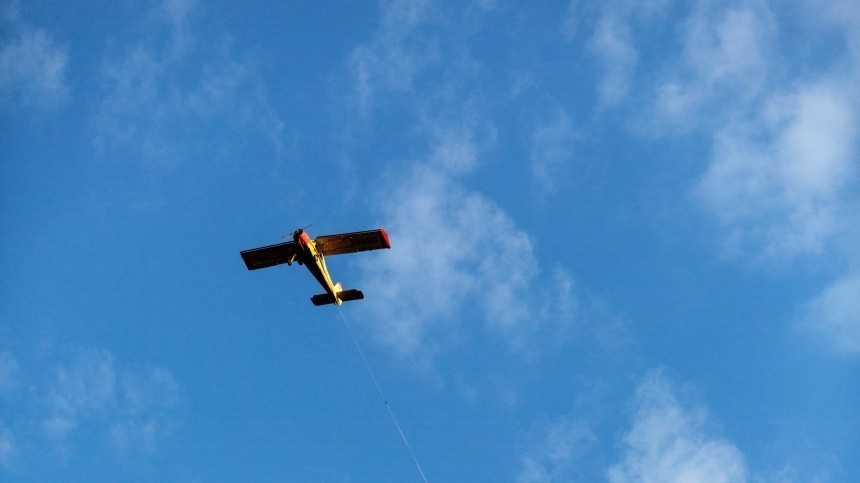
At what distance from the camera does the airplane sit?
6512 cm

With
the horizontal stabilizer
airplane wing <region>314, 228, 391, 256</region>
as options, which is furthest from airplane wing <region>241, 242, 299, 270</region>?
the horizontal stabilizer

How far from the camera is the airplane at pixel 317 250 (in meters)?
65.1

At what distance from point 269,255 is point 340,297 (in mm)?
5618

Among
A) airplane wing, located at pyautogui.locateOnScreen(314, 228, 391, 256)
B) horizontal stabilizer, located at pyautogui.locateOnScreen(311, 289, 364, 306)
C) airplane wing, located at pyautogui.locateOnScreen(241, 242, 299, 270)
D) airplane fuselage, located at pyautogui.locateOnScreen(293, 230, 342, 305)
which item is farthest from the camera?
horizontal stabilizer, located at pyautogui.locateOnScreen(311, 289, 364, 306)

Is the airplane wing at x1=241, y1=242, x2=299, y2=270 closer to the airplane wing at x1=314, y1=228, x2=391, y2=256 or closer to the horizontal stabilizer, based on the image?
the airplane wing at x1=314, y1=228, x2=391, y2=256

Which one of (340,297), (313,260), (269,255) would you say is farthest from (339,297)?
(269,255)

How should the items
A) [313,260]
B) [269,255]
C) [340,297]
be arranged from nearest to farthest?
[313,260]
[269,255]
[340,297]

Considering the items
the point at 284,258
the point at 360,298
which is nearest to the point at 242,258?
the point at 284,258

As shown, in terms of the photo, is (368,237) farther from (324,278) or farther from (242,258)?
(242,258)

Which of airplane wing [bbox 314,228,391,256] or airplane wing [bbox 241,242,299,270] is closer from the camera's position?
airplane wing [bbox 314,228,391,256]

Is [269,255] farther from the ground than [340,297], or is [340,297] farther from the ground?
[269,255]

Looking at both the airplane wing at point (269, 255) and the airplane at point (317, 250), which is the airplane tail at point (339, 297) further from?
the airplane wing at point (269, 255)

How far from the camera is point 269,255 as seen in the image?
66.9m

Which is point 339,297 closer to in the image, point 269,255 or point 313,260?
point 313,260
